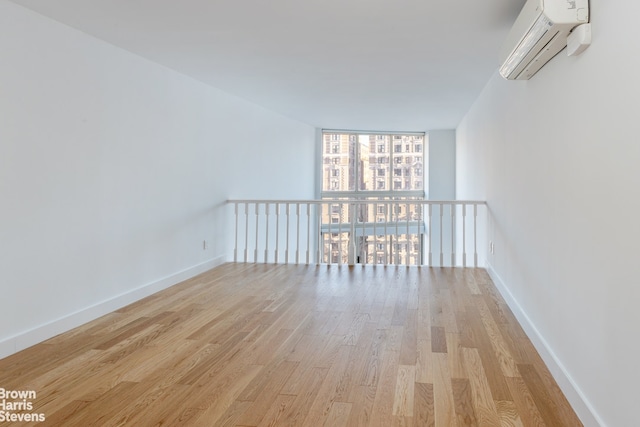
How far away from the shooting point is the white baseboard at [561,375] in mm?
1581

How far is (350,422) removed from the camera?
5.36 feet

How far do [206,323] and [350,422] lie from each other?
1.56 m

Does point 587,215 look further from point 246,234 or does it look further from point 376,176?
point 376,176

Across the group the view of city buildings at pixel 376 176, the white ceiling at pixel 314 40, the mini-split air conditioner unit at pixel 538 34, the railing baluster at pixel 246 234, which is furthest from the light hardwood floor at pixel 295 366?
the view of city buildings at pixel 376 176

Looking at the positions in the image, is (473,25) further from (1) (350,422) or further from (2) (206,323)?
(2) (206,323)

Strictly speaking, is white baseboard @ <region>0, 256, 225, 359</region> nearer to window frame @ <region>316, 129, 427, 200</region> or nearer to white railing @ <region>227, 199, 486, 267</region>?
white railing @ <region>227, 199, 486, 267</region>

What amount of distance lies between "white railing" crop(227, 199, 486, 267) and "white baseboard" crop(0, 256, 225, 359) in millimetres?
1300

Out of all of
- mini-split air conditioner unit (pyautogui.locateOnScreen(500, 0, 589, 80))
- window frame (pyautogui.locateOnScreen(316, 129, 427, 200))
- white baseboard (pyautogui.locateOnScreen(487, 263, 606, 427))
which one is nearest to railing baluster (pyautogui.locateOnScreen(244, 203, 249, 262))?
white baseboard (pyautogui.locateOnScreen(487, 263, 606, 427))

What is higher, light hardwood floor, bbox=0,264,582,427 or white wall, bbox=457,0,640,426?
white wall, bbox=457,0,640,426

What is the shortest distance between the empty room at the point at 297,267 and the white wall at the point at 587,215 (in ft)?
0.04

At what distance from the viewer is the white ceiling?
2.41 meters

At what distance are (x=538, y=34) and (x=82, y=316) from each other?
11.1 feet

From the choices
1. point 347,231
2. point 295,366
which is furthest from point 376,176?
point 295,366

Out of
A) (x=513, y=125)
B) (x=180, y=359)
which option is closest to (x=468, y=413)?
(x=180, y=359)
